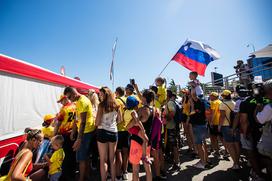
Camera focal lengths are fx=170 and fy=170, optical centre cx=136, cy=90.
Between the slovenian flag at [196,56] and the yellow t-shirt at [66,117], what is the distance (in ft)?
15.1

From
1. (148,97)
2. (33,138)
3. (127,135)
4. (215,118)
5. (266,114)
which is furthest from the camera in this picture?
(215,118)

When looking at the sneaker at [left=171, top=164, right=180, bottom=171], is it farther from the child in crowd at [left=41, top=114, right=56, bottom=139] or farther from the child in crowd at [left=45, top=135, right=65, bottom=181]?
the child in crowd at [left=41, top=114, right=56, bottom=139]

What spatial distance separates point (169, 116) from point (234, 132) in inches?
60.1

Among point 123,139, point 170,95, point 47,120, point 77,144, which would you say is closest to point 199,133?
point 170,95

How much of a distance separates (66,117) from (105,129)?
0.94m

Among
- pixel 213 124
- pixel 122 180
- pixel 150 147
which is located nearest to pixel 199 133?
pixel 213 124

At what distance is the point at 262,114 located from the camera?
8.38ft

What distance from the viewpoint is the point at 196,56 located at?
6484mm

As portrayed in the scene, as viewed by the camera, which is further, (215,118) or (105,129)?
(215,118)

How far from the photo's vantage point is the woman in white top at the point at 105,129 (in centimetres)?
325

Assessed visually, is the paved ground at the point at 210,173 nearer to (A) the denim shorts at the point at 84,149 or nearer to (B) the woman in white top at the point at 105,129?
(B) the woman in white top at the point at 105,129

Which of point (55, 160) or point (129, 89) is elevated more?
point (129, 89)

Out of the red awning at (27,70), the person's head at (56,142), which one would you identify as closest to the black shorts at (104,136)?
the person's head at (56,142)

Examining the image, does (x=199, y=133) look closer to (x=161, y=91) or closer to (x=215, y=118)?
(x=215, y=118)
